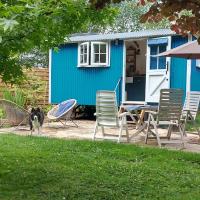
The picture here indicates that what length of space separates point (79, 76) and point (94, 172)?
9672 mm

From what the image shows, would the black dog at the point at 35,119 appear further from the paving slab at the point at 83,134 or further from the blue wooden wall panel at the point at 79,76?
the blue wooden wall panel at the point at 79,76

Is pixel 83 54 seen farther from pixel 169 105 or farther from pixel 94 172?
pixel 94 172

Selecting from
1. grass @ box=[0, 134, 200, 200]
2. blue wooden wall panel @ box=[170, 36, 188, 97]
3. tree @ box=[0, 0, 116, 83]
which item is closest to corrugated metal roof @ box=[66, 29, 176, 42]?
blue wooden wall panel @ box=[170, 36, 188, 97]

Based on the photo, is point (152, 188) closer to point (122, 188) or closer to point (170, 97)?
point (122, 188)

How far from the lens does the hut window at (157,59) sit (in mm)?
12822

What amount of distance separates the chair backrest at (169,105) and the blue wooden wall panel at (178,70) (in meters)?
4.17

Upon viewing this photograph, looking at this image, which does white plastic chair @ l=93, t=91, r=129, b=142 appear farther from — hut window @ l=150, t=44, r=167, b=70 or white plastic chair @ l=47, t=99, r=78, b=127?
hut window @ l=150, t=44, r=167, b=70

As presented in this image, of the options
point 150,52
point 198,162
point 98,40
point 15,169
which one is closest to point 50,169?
point 15,169

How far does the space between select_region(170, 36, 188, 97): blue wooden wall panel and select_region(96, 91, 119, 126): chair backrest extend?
4.35 m

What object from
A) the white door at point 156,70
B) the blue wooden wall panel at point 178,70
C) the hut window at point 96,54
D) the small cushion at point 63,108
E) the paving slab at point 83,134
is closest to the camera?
the paving slab at point 83,134

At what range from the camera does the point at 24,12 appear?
3684mm

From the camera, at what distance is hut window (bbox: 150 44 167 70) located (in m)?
12.8

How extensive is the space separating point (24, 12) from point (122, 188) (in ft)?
6.50

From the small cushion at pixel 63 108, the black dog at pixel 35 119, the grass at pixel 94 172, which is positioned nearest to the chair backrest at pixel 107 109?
the grass at pixel 94 172
